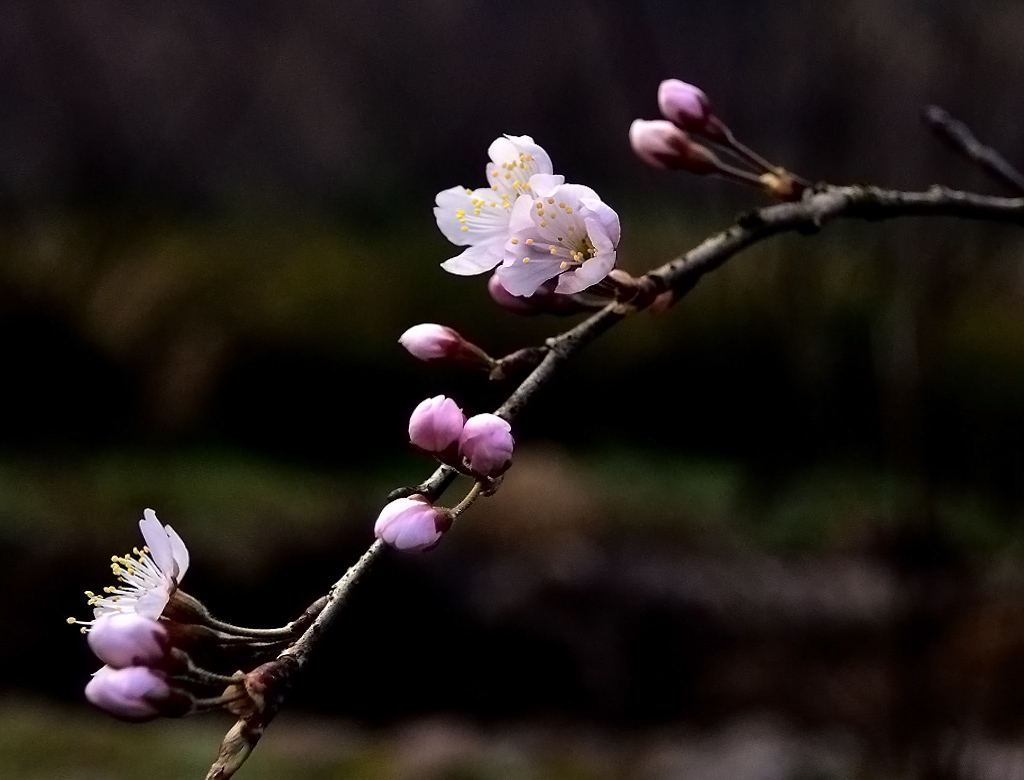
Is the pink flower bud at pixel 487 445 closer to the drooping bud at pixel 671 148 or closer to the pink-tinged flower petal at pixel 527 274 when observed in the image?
the pink-tinged flower petal at pixel 527 274

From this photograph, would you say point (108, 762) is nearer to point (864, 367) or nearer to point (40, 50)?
point (864, 367)

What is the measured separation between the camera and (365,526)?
1732 mm

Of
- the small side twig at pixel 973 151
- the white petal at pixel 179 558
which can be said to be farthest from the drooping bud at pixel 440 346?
the small side twig at pixel 973 151

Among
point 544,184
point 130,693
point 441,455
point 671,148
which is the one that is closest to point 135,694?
point 130,693

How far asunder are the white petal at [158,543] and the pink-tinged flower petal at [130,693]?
5 centimetres

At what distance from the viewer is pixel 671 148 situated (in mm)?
439

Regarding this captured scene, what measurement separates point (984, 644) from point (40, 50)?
224 centimetres

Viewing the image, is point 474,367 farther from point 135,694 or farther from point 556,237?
point 135,694

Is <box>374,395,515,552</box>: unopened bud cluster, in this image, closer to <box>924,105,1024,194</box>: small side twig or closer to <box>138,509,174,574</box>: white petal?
<box>138,509,174,574</box>: white petal

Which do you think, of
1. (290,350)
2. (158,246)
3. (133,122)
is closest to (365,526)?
(290,350)

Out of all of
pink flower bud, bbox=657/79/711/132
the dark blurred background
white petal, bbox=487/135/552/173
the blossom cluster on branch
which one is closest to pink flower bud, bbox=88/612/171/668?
the blossom cluster on branch

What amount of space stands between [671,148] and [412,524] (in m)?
0.24

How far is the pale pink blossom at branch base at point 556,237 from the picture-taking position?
32 cm

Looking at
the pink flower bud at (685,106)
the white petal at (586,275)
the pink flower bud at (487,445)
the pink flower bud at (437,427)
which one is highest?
the pink flower bud at (685,106)
